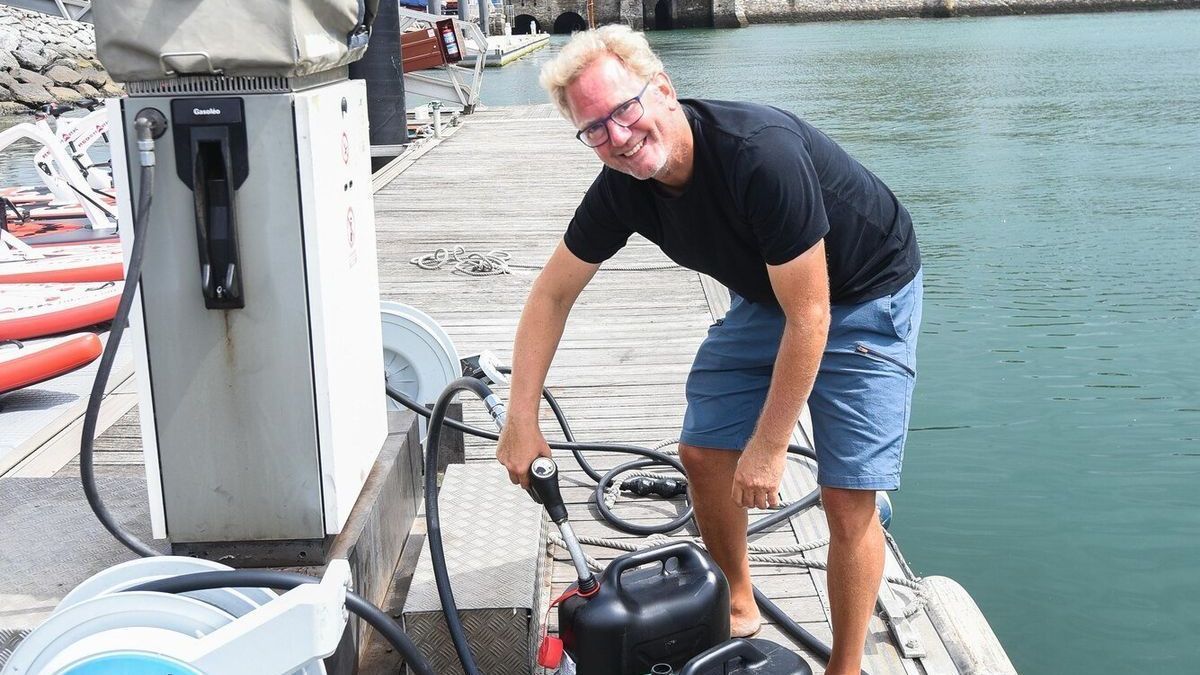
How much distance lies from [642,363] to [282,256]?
2926 mm

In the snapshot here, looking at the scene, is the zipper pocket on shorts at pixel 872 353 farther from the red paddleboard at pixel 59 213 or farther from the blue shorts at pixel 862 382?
the red paddleboard at pixel 59 213

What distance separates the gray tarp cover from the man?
0.47 meters

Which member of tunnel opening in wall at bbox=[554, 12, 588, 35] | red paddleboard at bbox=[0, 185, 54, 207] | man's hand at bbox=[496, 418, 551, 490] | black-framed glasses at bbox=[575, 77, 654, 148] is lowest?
red paddleboard at bbox=[0, 185, 54, 207]

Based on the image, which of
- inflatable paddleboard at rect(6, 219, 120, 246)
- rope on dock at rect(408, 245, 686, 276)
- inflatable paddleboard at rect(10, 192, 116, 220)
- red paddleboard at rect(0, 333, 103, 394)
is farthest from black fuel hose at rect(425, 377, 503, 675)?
inflatable paddleboard at rect(10, 192, 116, 220)

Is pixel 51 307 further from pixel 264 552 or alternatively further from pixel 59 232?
pixel 264 552

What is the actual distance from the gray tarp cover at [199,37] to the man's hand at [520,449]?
0.77m

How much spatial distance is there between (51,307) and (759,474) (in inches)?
212

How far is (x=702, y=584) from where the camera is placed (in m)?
A: 2.00

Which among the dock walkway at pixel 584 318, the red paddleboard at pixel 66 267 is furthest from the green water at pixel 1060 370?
the red paddleboard at pixel 66 267

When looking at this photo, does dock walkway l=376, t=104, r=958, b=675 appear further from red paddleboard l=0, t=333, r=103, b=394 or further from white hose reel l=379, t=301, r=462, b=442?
red paddleboard l=0, t=333, r=103, b=394

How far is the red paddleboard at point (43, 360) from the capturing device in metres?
4.92

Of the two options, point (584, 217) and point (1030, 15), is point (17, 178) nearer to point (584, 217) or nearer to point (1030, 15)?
point (584, 217)

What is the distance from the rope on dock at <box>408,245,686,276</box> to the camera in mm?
6676

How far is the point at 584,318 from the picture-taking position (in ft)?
18.8
